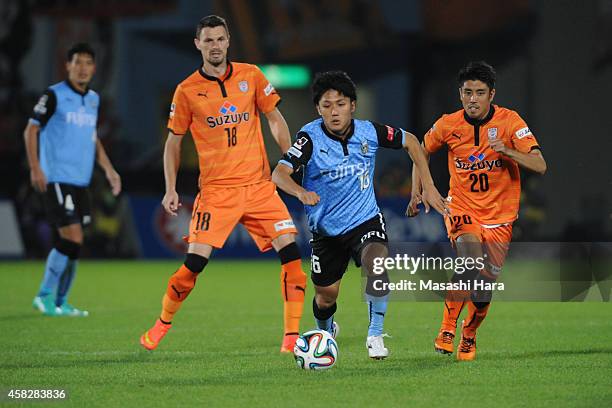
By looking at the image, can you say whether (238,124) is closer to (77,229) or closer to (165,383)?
(165,383)

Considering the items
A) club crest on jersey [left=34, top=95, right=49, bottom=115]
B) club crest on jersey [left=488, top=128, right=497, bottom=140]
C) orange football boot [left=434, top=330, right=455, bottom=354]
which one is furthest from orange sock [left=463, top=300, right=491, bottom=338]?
club crest on jersey [left=34, top=95, right=49, bottom=115]

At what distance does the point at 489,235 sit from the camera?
26.3 feet

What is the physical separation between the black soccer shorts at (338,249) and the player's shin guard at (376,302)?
6.4 inches

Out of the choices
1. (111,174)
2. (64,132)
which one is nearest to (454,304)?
(111,174)

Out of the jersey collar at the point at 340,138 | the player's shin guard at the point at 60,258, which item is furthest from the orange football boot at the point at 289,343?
the player's shin guard at the point at 60,258

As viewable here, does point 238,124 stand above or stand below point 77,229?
above

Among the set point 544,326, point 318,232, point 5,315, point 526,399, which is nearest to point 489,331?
point 544,326

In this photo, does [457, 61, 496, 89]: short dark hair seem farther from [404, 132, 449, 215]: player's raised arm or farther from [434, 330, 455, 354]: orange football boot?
[434, 330, 455, 354]: orange football boot

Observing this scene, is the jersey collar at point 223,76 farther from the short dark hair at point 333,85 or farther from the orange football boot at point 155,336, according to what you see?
the orange football boot at point 155,336

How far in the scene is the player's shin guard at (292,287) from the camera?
8141 mm

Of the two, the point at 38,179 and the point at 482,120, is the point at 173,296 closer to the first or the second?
the point at 482,120

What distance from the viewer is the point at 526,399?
6.23m

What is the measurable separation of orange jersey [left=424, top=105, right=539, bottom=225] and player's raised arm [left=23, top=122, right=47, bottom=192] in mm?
4156

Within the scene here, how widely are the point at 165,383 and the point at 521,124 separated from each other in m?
2.89
